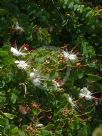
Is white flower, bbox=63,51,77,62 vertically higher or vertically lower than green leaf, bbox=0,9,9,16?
lower

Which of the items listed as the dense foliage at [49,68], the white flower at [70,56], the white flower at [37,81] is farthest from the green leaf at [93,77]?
the white flower at [37,81]

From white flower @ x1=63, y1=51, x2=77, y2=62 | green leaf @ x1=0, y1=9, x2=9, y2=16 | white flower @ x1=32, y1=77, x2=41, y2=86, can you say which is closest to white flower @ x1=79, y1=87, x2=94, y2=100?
white flower @ x1=63, y1=51, x2=77, y2=62

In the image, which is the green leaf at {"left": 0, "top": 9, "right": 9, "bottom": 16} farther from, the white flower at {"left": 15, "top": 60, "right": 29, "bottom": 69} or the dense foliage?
the white flower at {"left": 15, "top": 60, "right": 29, "bottom": 69}

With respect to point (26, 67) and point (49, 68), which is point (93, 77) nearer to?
point (49, 68)

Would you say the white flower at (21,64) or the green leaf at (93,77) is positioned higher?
the white flower at (21,64)

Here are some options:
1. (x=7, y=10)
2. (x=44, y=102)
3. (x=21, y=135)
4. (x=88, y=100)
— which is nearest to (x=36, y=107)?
(x=44, y=102)

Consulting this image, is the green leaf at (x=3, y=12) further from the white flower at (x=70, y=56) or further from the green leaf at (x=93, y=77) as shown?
the green leaf at (x=93, y=77)

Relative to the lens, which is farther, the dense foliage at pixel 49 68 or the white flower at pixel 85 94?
the white flower at pixel 85 94

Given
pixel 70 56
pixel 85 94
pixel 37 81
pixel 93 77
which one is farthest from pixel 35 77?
pixel 93 77
